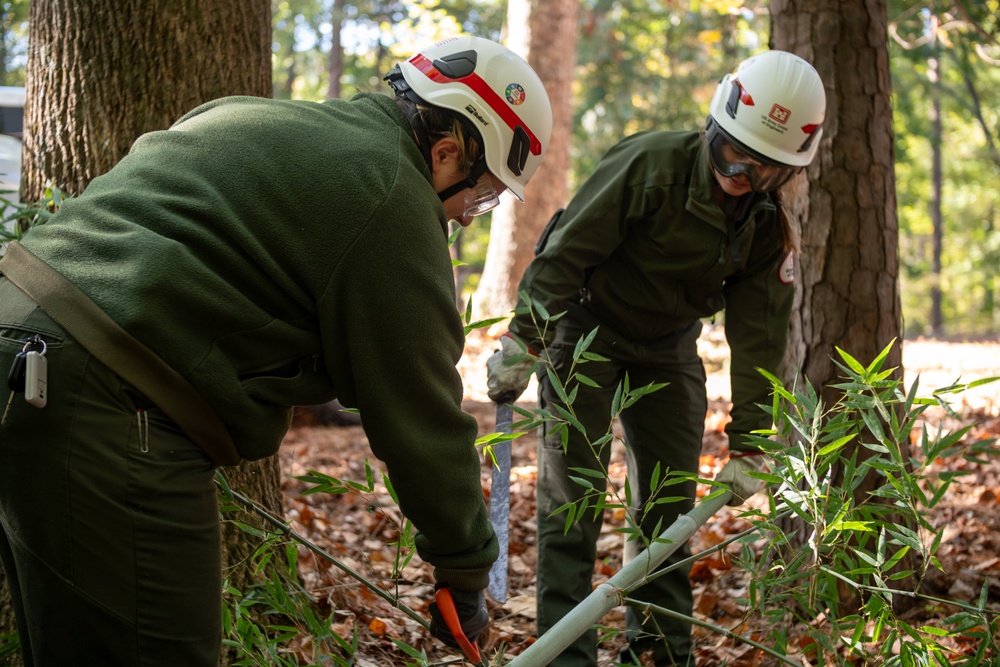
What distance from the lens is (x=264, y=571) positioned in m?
3.43

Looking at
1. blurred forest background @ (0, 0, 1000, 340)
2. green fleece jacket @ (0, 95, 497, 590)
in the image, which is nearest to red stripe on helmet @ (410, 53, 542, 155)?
green fleece jacket @ (0, 95, 497, 590)

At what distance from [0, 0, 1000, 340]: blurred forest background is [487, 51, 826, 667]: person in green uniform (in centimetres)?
376

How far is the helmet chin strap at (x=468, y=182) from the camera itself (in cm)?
229

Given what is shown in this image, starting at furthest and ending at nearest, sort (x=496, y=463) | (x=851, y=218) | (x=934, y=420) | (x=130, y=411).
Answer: (x=934, y=420) → (x=851, y=218) → (x=496, y=463) → (x=130, y=411)

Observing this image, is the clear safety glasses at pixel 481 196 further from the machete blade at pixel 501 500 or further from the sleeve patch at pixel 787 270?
the sleeve patch at pixel 787 270

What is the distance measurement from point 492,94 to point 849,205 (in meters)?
2.29

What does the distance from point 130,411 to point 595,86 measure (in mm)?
15839

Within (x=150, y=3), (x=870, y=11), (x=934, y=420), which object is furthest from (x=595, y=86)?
(x=150, y=3)

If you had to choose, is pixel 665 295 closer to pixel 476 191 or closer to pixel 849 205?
pixel 849 205

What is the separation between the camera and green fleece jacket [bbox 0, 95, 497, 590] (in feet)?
6.16

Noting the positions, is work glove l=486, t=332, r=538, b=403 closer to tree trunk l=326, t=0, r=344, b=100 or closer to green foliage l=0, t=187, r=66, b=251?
green foliage l=0, t=187, r=66, b=251

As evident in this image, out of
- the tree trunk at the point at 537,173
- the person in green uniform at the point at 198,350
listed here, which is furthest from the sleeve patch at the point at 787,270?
the tree trunk at the point at 537,173

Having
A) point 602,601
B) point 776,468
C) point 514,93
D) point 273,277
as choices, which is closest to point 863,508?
point 776,468

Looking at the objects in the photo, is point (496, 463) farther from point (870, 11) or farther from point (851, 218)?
point (870, 11)
